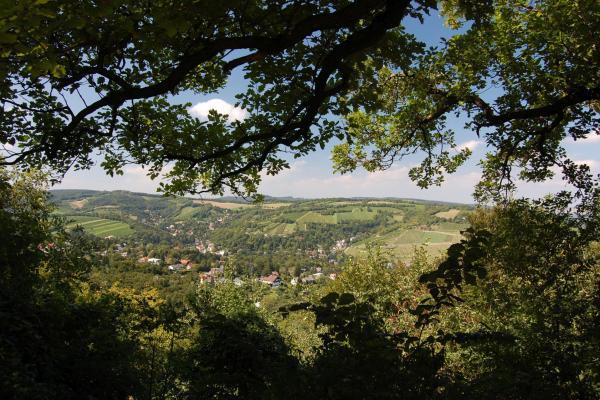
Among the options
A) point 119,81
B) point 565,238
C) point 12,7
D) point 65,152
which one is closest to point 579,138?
point 565,238

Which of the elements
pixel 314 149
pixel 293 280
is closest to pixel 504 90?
pixel 314 149

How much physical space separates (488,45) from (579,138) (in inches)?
A: 128

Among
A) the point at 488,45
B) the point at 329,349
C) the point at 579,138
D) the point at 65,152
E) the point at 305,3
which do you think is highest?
the point at 488,45

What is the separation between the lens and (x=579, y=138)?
904 cm

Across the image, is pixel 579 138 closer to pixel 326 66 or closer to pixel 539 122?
pixel 539 122

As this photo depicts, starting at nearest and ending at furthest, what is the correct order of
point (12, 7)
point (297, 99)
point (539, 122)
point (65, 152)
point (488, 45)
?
1. point (12, 7)
2. point (297, 99)
3. point (65, 152)
4. point (488, 45)
5. point (539, 122)

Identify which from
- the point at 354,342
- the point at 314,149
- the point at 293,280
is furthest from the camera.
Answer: the point at 293,280

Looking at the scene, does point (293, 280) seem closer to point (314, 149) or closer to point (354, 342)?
point (314, 149)

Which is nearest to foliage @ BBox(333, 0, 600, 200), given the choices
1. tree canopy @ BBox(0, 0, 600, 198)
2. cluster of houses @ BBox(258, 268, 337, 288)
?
tree canopy @ BBox(0, 0, 600, 198)

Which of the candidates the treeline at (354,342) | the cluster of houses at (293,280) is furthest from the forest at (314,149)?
the cluster of houses at (293,280)

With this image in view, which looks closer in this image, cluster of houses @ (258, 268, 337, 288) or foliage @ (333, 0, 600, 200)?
foliage @ (333, 0, 600, 200)

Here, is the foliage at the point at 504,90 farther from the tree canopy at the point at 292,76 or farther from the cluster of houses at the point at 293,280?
the cluster of houses at the point at 293,280

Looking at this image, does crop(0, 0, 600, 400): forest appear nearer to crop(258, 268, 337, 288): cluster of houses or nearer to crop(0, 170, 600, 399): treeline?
crop(0, 170, 600, 399): treeline

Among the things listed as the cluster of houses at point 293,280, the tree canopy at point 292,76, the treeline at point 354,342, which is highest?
the tree canopy at point 292,76
